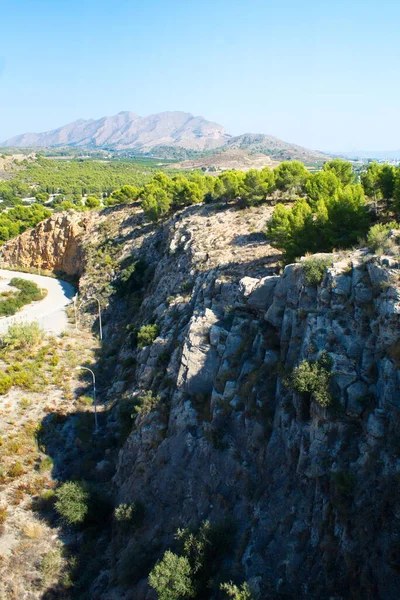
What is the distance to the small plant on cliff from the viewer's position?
12312 millimetres

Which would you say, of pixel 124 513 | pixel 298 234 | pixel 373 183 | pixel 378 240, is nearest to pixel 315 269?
pixel 378 240

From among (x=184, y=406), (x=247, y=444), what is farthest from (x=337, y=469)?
(x=184, y=406)

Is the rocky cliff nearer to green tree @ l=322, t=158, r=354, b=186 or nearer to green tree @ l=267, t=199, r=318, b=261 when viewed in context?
green tree @ l=267, t=199, r=318, b=261

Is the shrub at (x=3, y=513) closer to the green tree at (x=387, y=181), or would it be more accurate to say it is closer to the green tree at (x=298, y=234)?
the green tree at (x=298, y=234)

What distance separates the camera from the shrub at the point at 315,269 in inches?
607

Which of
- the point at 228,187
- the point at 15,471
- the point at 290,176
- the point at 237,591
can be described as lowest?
the point at 15,471

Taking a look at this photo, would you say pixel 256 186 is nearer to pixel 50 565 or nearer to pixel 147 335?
pixel 147 335

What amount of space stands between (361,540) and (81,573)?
11.4m

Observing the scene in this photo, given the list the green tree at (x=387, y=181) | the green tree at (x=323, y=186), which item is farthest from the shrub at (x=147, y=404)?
the green tree at (x=387, y=181)

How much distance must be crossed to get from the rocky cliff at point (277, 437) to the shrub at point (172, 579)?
1133 mm

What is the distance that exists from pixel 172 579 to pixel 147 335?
619 inches

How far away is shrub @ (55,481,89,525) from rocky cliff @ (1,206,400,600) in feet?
5.06

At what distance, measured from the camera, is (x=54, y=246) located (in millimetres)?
57688

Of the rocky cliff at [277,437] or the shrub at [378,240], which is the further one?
the shrub at [378,240]
